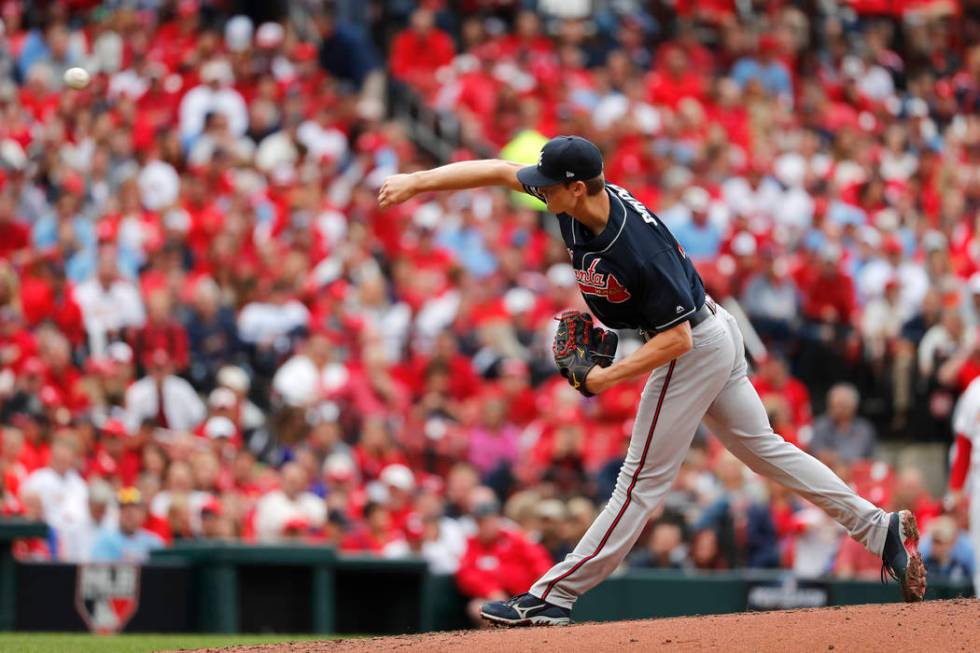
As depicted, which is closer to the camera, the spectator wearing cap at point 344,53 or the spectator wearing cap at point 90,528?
the spectator wearing cap at point 90,528

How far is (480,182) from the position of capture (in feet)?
20.8

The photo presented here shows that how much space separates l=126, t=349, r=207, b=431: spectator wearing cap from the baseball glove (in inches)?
253

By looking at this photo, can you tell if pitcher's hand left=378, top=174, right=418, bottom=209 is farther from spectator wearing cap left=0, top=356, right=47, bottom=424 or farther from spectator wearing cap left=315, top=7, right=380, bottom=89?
spectator wearing cap left=315, top=7, right=380, bottom=89

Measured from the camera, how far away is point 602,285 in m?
6.08

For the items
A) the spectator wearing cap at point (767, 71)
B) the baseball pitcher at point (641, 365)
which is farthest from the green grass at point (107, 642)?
the spectator wearing cap at point (767, 71)

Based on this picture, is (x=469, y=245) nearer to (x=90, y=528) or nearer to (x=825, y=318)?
(x=825, y=318)

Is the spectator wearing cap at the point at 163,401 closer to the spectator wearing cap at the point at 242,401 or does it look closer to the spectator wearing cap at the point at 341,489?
the spectator wearing cap at the point at 242,401

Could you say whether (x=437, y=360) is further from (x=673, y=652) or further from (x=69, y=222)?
(x=673, y=652)

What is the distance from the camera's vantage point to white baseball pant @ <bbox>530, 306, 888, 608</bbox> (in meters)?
6.28

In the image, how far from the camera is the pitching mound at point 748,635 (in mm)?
5652

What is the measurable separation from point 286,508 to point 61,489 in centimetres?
150

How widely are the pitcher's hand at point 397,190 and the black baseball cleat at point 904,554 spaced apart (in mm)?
2321

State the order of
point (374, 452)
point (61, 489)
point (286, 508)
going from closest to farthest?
1. point (61, 489)
2. point (286, 508)
3. point (374, 452)

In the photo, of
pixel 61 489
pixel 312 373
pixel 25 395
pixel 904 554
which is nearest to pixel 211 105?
pixel 312 373
